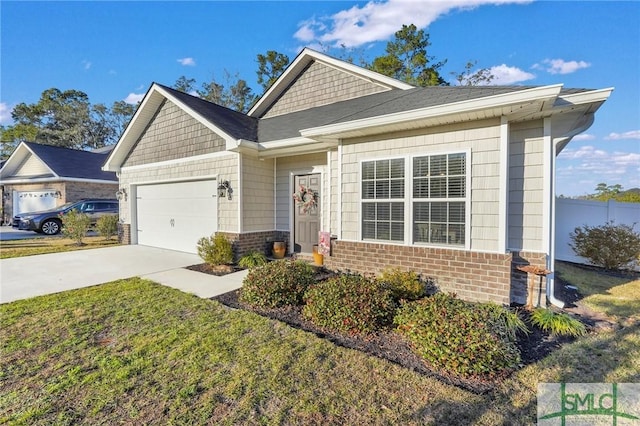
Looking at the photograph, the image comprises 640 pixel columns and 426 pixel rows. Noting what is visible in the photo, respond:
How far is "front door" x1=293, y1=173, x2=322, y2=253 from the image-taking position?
8102 mm

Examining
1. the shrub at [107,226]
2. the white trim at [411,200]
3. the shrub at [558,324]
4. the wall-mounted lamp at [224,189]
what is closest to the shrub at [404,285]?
the white trim at [411,200]

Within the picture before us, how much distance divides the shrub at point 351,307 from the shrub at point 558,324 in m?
1.99

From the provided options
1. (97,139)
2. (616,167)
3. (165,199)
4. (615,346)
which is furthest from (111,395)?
(97,139)

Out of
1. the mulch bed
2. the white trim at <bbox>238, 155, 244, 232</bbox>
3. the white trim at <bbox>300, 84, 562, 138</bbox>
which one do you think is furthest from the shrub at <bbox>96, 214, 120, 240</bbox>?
the mulch bed

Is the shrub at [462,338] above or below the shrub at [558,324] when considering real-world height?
above

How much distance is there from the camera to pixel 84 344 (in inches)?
134

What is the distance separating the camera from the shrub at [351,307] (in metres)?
3.77

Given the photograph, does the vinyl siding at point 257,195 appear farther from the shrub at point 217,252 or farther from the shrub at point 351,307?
the shrub at point 351,307

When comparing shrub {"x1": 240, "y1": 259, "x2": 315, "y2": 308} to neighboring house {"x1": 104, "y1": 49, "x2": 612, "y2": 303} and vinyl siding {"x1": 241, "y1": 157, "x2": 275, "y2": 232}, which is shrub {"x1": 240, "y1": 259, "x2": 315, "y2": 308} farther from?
vinyl siding {"x1": 241, "y1": 157, "x2": 275, "y2": 232}

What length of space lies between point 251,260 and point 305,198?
2.22m

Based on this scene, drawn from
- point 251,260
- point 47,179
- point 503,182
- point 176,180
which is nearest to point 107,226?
point 176,180

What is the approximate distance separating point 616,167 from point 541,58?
11312 millimetres

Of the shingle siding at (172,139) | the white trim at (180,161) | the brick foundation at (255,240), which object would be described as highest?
the shingle siding at (172,139)

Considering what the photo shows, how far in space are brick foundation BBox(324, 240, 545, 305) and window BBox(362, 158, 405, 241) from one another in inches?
10.9
